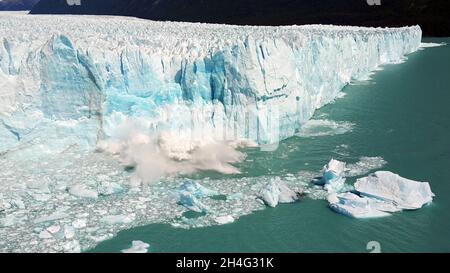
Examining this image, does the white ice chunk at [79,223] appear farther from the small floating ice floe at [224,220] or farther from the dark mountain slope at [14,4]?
the dark mountain slope at [14,4]

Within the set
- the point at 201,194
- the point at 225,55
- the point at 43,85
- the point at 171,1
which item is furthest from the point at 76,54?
the point at 171,1

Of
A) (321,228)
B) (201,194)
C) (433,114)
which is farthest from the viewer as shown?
(433,114)

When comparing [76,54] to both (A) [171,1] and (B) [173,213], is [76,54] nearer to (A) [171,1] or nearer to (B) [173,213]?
(B) [173,213]

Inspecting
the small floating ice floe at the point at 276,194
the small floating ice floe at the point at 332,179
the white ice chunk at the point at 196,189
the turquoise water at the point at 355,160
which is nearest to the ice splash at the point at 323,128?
the turquoise water at the point at 355,160

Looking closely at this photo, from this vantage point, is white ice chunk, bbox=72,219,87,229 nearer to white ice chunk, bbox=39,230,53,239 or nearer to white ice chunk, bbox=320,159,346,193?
white ice chunk, bbox=39,230,53,239

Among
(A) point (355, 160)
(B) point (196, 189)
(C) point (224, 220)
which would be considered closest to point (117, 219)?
(B) point (196, 189)

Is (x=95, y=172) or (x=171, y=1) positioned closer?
(x=95, y=172)
